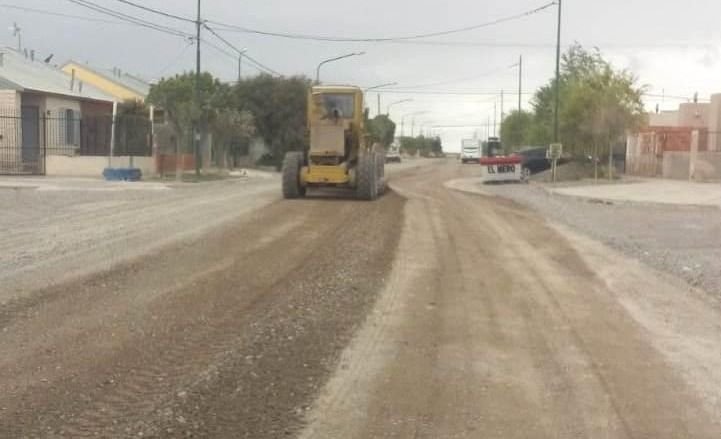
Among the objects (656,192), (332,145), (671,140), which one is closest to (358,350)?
(332,145)

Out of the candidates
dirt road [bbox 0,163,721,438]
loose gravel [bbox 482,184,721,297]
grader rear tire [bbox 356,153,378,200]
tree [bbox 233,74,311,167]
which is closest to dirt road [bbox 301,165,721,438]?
dirt road [bbox 0,163,721,438]

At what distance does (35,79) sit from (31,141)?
4.75 metres

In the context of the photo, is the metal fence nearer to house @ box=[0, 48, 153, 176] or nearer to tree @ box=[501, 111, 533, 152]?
house @ box=[0, 48, 153, 176]

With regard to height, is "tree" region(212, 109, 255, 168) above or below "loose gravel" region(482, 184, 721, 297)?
above

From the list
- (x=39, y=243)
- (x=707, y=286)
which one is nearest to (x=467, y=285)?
(x=707, y=286)

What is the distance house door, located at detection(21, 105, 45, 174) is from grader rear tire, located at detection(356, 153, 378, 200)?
19.8m

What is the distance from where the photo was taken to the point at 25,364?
24.9ft

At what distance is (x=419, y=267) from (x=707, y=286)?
13.0 feet

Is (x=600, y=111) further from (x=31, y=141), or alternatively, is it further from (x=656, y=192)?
(x=31, y=141)

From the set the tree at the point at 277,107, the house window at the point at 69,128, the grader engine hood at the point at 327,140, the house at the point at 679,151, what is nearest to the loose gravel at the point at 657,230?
the grader engine hood at the point at 327,140

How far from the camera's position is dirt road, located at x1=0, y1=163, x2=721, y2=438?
21.0 feet

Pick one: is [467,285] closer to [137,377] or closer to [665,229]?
[137,377]

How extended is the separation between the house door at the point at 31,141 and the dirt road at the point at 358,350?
Result: 2977cm

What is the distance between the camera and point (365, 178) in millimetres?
27594
